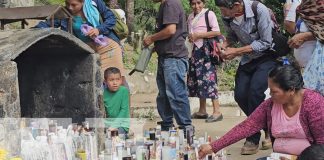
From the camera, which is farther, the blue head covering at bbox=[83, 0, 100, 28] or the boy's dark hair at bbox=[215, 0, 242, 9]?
the blue head covering at bbox=[83, 0, 100, 28]

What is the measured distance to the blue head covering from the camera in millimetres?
5391

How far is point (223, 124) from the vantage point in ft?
23.7

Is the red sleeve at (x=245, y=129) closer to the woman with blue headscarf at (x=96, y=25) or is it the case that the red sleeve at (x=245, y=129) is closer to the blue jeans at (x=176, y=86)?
the blue jeans at (x=176, y=86)

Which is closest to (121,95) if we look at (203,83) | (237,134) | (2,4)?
(237,134)

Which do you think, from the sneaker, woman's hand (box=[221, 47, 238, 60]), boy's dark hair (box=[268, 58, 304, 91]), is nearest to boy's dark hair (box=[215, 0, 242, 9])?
woman's hand (box=[221, 47, 238, 60])

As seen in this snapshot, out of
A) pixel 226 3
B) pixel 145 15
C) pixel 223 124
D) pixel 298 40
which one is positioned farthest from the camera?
pixel 145 15

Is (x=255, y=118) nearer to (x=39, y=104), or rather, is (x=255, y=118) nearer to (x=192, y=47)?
(x=39, y=104)

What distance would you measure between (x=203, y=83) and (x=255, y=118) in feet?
10.5

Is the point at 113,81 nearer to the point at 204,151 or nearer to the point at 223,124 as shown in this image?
the point at 204,151

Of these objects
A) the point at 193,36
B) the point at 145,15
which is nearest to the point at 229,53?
the point at 193,36

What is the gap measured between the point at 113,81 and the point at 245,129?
5.35 ft

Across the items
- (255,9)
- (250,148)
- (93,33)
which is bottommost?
(250,148)

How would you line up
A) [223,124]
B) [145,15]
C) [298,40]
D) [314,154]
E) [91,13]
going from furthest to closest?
[145,15] → [223,124] → [91,13] → [298,40] → [314,154]

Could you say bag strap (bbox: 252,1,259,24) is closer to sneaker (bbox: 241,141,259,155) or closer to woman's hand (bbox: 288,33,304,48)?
woman's hand (bbox: 288,33,304,48)
